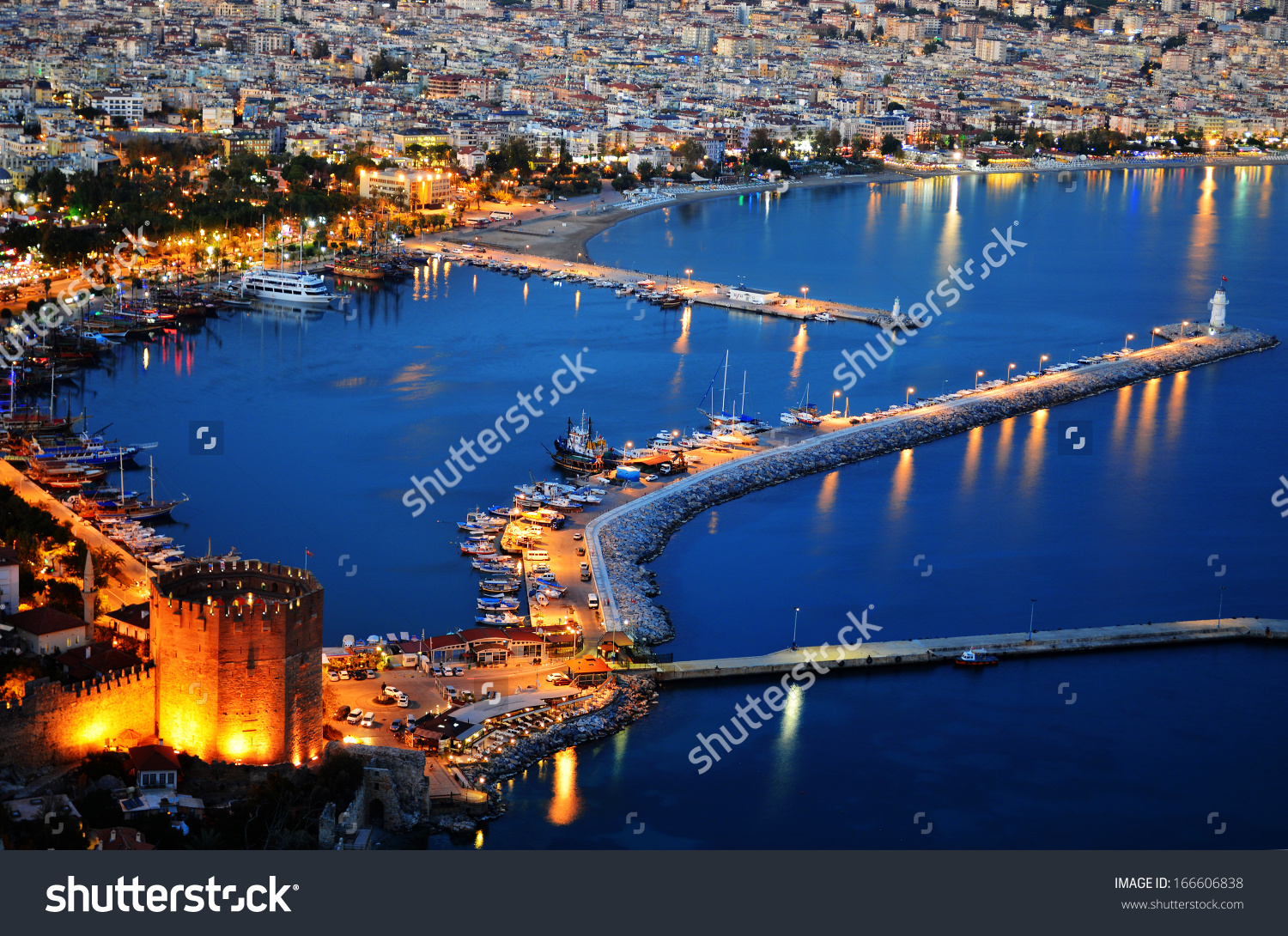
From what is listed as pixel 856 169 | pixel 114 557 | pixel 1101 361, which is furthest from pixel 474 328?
pixel 856 169

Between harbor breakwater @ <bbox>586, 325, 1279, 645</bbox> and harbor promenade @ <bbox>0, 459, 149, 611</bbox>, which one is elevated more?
harbor promenade @ <bbox>0, 459, 149, 611</bbox>

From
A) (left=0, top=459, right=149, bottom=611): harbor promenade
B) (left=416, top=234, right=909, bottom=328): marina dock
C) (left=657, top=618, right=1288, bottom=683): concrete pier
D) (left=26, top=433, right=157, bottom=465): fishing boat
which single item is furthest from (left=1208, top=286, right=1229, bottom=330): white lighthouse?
(left=0, top=459, right=149, bottom=611): harbor promenade

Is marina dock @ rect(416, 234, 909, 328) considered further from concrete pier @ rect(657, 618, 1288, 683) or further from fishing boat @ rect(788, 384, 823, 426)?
concrete pier @ rect(657, 618, 1288, 683)

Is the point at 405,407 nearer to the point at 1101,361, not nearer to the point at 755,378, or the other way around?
the point at 755,378

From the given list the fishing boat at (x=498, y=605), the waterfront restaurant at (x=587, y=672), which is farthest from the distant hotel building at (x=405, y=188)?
the waterfront restaurant at (x=587, y=672)

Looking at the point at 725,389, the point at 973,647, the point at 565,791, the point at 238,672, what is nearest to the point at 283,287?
the point at 725,389

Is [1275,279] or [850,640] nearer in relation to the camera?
[850,640]
